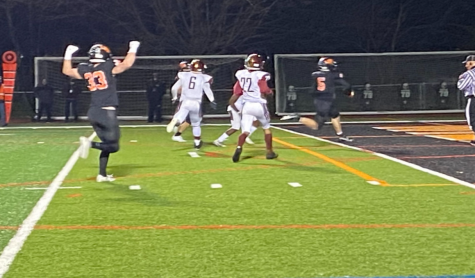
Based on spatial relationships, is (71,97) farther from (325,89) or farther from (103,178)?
(103,178)

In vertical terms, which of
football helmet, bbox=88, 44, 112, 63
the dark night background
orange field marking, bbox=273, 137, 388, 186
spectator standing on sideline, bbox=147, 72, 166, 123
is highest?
the dark night background

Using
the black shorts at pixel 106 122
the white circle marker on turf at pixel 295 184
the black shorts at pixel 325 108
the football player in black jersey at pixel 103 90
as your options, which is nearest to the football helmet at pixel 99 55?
the football player in black jersey at pixel 103 90

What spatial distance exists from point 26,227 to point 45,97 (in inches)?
820

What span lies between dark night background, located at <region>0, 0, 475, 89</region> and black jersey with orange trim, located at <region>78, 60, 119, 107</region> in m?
26.2

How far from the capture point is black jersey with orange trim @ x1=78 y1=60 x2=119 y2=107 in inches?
393

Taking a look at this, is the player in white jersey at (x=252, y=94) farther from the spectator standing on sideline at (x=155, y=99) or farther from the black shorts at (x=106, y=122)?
the spectator standing on sideline at (x=155, y=99)

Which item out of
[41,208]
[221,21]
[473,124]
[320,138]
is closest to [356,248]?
[41,208]

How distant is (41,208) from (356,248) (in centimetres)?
357

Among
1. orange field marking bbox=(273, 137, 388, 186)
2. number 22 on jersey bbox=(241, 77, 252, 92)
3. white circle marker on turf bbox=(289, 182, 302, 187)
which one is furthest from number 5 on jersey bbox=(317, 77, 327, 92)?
white circle marker on turf bbox=(289, 182, 302, 187)

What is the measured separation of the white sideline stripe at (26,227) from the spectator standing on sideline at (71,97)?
660 inches

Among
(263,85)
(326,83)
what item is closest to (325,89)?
(326,83)

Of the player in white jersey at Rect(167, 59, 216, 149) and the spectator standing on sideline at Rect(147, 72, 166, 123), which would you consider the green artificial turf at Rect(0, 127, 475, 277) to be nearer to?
the player in white jersey at Rect(167, 59, 216, 149)

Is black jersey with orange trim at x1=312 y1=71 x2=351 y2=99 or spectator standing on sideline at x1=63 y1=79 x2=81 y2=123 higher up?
black jersey with orange trim at x1=312 y1=71 x2=351 y2=99

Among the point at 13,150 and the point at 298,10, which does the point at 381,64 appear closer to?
the point at 298,10
